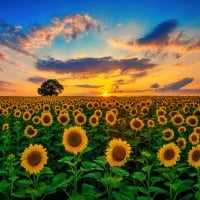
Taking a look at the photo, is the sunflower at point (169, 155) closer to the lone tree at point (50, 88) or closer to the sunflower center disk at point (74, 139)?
the sunflower center disk at point (74, 139)

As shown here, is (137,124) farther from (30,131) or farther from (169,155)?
(169,155)

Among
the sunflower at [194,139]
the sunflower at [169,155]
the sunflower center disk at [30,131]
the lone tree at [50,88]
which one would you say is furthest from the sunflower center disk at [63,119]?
the lone tree at [50,88]

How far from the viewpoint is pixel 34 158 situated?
7.50 m

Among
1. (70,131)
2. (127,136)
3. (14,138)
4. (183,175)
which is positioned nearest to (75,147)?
(70,131)

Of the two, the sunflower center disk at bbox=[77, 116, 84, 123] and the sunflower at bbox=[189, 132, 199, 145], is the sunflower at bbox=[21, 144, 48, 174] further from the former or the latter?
the sunflower center disk at bbox=[77, 116, 84, 123]

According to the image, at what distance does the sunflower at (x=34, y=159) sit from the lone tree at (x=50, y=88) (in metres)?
78.2

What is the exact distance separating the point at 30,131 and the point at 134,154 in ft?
10.3

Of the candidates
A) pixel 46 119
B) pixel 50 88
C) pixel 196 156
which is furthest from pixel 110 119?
pixel 50 88

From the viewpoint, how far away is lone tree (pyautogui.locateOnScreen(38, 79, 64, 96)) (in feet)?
281

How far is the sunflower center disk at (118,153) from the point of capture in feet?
24.1

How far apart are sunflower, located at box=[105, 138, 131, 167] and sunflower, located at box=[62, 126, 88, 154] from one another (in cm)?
69

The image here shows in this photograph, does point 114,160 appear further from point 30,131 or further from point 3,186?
point 30,131

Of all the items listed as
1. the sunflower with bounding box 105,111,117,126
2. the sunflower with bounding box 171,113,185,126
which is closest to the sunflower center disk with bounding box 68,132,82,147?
the sunflower with bounding box 105,111,117,126

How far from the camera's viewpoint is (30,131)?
39.9 ft
